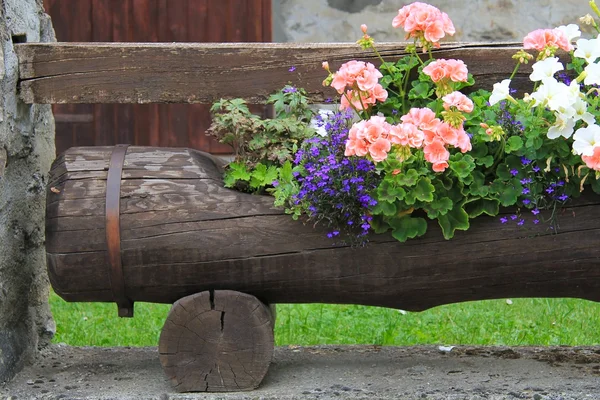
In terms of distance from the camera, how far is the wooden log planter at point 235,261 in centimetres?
294

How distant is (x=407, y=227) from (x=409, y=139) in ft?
0.95

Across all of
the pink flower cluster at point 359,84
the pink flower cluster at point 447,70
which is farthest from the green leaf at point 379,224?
the pink flower cluster at point 447,70

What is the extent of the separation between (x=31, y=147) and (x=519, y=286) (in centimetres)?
179

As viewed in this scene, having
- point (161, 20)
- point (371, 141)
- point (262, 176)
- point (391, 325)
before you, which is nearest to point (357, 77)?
point (371, 141)

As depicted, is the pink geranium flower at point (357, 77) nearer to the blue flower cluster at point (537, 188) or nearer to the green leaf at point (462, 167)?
the green leaf at point (462, 167)

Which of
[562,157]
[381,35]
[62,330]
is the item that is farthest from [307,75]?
[381,35]

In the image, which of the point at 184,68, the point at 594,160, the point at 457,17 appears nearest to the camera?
the point at 594,160

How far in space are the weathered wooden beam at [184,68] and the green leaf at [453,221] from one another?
53cm

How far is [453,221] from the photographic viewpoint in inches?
113

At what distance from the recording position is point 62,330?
454cm

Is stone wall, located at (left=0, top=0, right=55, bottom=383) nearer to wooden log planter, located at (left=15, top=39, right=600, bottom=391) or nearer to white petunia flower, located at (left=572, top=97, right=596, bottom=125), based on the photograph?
wooden log planter, located at (left=15, top=39, right=600, bottom=391)

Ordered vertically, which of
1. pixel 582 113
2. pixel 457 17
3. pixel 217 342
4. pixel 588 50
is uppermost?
pixel 457 17

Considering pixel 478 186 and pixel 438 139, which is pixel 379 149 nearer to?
pixel 438 139

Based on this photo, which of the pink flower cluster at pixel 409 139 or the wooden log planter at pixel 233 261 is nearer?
the pink flower cluster at pixel 409 139
